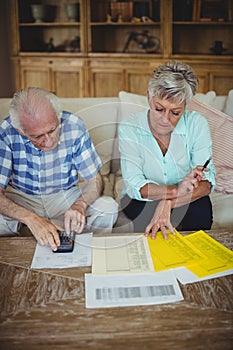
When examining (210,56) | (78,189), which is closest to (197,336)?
(78,189)

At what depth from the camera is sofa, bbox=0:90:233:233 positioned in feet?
7.36

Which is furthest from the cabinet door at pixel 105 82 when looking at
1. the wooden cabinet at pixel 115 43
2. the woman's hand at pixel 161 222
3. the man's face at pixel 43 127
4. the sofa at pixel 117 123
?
the woman's hand at pixel 161 222

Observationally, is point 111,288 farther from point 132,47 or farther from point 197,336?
point 132,47

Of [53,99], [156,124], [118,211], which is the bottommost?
[118,211]

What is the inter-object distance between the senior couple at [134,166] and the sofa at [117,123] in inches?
11.9

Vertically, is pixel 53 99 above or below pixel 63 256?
above

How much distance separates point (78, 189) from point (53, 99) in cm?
48

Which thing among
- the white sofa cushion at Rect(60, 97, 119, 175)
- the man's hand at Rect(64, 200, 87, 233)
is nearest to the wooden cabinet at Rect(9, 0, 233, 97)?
the white sofa cushion at Rect(60, 97, 119, 175)

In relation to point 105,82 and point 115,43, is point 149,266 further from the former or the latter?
point 115,43

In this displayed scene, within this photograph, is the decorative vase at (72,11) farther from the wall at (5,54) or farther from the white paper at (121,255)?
the white paper at (121,255)

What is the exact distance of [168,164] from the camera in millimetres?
1870

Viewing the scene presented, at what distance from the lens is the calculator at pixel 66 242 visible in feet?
4.66

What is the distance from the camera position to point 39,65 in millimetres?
4383

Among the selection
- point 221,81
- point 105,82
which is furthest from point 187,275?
point 105,82
